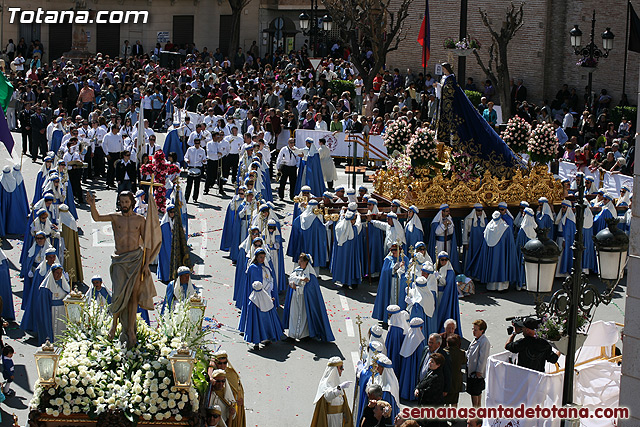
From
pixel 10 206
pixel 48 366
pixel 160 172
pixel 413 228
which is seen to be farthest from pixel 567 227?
pixel 48 366

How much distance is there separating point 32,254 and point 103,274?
2.54 meters

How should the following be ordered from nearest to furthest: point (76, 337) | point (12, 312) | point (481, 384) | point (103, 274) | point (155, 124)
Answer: point (76, 337) < point (481, 384) < point (12, 312) < point (103, 274) < point (155, 124)

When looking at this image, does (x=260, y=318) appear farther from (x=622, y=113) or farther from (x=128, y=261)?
(x=622, y=113)

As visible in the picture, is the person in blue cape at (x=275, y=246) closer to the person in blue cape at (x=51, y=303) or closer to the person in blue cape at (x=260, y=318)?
the person in blue cape at (x=260, y=318)

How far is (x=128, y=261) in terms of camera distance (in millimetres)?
10727

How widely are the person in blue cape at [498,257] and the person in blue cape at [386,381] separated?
302 inches

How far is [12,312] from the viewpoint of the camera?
17188mm

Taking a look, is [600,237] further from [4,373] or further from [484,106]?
[484,106]

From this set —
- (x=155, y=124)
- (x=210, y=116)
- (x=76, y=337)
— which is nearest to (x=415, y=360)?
(x=76, y=337)

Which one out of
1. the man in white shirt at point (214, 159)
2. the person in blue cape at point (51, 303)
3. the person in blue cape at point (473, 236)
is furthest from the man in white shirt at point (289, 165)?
the person in blue cape at point (51, 303)

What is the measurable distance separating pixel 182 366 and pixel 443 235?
32.8 feet

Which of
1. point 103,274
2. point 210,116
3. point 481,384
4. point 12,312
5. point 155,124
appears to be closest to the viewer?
point 481,384

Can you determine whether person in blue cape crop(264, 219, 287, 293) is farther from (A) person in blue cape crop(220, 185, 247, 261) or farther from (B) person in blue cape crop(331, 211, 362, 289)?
(A) person in blue cape crop(220, 185, 247, 261)

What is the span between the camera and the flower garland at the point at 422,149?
20.9 meters
